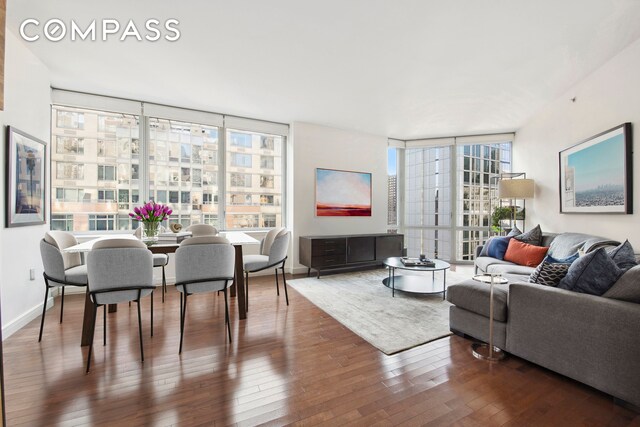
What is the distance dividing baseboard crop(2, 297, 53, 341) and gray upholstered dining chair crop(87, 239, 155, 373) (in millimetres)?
1118

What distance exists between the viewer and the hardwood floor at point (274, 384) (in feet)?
5.11

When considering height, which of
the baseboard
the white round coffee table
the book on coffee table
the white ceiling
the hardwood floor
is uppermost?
the white ceiling

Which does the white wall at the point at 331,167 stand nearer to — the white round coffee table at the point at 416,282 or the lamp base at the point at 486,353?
the white round coffee table at the point at 416,282

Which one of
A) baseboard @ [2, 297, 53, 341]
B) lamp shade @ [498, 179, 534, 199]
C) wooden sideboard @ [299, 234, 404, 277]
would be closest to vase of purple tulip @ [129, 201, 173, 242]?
baseboard @ [2, 297, 53, 341]

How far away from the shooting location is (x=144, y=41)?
2.59 m

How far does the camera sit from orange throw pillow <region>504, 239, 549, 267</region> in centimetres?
358

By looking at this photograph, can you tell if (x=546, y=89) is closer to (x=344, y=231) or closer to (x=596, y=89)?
(x=596, y=89)

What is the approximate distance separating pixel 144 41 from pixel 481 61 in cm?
335

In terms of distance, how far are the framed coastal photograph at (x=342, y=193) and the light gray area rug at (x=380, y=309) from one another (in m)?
1.38

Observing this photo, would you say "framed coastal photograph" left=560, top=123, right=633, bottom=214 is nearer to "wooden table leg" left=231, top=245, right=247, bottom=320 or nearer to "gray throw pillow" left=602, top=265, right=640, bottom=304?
"gray throw pillow" left=602, top=265, right=640, bottom=304

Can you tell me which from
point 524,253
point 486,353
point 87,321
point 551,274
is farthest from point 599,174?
point 87,321

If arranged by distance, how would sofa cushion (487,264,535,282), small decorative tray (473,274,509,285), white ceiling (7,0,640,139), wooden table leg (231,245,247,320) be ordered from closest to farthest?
small decorative tray (473,274,509,285) → white ceiling (7,0,640,139) → wooden table leg (231,245,247,320) → sofa cushion (487,264,535,282)

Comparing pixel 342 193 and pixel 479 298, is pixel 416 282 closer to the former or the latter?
pixel 479 298

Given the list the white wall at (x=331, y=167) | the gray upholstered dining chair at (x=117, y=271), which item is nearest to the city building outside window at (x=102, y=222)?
the gray upholstered dining chair at (x=117, y=271)
